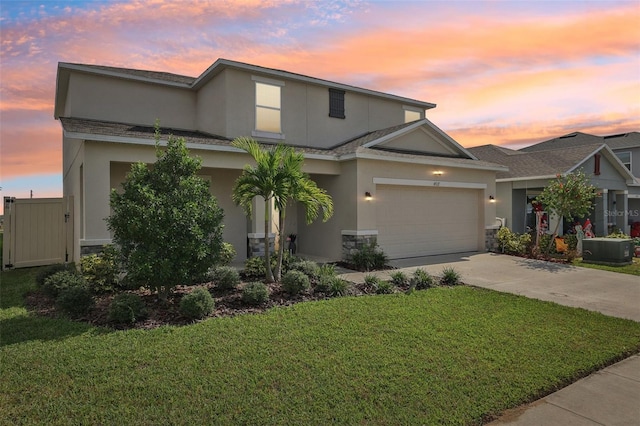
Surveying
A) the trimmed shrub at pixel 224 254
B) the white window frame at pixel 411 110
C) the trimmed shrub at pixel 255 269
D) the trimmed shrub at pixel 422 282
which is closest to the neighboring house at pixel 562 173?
the white window frame at pixel 411 110

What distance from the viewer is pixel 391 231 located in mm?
13297

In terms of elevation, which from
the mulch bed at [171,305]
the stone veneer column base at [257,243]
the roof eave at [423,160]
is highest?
the roof eave at [423,160]

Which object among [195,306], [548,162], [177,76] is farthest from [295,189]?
[548,162]

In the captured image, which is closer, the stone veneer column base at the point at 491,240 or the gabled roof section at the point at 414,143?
the gabled roof section at the point at 414,143

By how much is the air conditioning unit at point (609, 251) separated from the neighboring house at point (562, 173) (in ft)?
11.5

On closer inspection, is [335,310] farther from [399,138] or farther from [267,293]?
[399,138]

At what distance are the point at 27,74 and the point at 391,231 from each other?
11425 millimetres

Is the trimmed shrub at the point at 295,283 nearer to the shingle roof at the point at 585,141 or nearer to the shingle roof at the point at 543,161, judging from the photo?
the shingle roof at the point at 543,161

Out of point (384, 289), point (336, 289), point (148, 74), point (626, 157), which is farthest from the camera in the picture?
point (626, 157)

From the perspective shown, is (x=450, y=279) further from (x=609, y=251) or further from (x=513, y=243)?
(x=609, y=251)

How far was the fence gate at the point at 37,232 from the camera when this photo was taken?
37.9 feet

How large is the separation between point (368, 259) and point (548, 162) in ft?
44.4

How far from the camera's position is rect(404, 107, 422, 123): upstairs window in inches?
709

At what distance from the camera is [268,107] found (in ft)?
44.9
